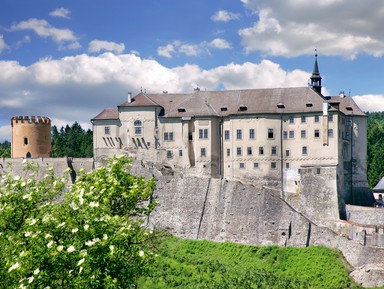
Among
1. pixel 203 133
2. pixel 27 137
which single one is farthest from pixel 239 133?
pixel 27 137

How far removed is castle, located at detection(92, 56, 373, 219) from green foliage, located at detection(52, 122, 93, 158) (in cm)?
3688

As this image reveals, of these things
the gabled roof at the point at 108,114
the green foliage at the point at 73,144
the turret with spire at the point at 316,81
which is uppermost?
the turret with spire at the point at 316,81

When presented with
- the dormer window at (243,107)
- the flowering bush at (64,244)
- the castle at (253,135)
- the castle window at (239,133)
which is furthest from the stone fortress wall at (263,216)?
the flowering bush at (64,244)

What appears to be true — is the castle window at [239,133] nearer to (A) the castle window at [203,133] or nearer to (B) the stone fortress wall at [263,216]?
(A) the castle window at [203,133]

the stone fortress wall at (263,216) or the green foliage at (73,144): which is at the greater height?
the green foliage at (73,144)

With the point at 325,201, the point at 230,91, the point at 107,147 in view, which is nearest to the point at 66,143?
the point at 107,147

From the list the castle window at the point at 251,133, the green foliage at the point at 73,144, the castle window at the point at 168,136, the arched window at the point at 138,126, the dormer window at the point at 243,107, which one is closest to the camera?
the castle window at the point at 251,133

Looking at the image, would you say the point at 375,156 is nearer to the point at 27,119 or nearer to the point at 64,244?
the point at 27,119

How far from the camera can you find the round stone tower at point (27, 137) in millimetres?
75312

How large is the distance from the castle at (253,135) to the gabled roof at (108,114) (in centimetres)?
27

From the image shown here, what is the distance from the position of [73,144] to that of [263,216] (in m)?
62.0

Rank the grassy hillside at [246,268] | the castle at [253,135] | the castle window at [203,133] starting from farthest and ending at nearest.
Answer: the castle window at [203,133] < the castle at [253,135] < the grassy hillside at [246,268]

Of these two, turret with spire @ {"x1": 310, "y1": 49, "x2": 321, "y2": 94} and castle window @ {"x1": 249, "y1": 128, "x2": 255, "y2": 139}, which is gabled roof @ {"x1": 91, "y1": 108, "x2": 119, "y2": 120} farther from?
turret with spire @ {"x1": 310, "y1": 49, "x2": 321, "y2": 94}

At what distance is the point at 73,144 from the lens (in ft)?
375
